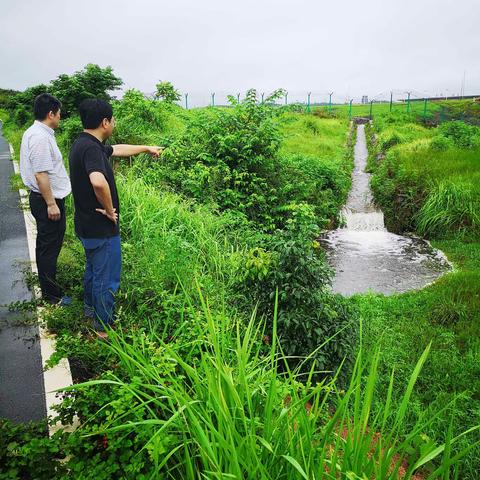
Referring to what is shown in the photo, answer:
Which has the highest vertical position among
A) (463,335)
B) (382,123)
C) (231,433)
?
(382,123)

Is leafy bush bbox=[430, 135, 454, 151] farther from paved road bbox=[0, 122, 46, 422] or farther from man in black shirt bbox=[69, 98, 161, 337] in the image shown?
man in black shirt bbox=[69, 98, 161, 337]

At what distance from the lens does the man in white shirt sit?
4.25 meters

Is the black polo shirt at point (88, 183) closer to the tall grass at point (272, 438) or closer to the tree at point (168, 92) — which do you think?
the tall grass at point (272, 438)

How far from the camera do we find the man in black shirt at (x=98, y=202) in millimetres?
3486

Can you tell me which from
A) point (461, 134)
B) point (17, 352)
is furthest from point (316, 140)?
point (17, 352)

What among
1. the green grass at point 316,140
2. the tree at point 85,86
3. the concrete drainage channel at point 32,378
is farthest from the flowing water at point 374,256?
the tree at point 85,86

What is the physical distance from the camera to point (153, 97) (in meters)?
13.5

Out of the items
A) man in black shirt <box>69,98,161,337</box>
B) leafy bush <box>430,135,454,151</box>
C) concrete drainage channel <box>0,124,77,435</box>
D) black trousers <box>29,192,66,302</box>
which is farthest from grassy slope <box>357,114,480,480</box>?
black trousers <box>29,192,66,302</box>

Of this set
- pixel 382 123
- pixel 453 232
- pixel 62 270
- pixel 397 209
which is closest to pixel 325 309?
pixel 62 270

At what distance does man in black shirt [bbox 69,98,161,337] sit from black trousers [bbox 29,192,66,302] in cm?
80

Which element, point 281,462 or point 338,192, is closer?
point 281,462

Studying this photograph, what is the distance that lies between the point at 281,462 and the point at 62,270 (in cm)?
368

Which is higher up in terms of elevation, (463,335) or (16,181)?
(16,181)

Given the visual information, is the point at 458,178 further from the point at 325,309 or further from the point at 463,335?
the point at 325,309
